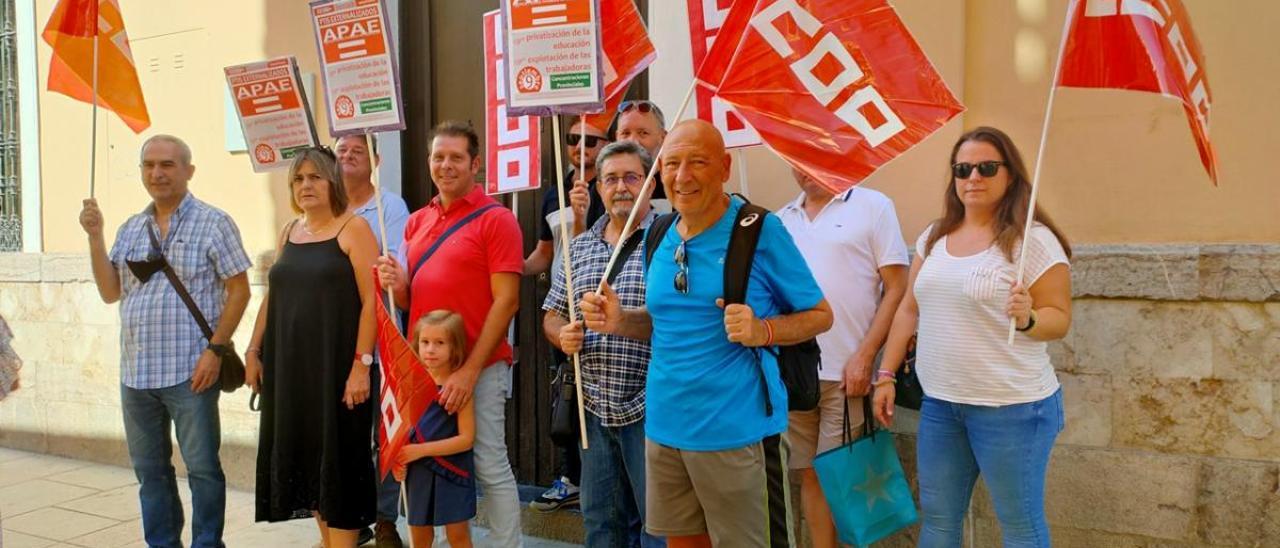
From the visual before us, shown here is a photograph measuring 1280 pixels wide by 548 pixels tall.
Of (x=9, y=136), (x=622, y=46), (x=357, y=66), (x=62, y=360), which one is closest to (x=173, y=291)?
(x=357, y=66)

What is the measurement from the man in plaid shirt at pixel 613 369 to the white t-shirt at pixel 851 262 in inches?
29.0

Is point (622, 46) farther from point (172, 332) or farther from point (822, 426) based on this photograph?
point (172, 332)

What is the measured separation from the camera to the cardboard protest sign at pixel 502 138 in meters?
4.67

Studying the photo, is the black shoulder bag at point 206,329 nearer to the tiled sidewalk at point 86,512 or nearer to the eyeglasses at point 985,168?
the tiled sidewalk at point 86,512

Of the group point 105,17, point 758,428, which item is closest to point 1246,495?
point 758,428

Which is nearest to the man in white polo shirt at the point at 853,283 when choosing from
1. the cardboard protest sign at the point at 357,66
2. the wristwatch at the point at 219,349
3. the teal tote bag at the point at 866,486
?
the teal tote bag at the point at 866,486

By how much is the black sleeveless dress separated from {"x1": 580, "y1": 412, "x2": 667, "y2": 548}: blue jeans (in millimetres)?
1085

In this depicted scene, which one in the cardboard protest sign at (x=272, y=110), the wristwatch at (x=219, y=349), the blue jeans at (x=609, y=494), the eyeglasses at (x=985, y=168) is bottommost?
the blue jeans at (x=609, y=494)

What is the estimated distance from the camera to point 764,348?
3209mm

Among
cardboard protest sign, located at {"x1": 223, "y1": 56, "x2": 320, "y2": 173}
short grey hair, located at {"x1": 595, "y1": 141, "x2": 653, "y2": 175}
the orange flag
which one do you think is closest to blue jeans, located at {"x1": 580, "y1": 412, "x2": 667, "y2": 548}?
short grey hair, located at {"x1": 595, "y1": 141, "x2": 653, "y2": 175}

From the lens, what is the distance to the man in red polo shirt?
13.7ft

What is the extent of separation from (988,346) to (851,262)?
80 cm

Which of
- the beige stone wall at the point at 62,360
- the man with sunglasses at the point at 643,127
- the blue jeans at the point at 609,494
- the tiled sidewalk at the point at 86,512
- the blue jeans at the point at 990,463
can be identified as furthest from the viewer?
the beige stone wall at the point at 62,360

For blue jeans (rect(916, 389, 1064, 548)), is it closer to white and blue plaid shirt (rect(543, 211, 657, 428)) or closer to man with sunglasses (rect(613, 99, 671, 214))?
white and blue plaid shirt (rect(543, 211, 657, 428))
